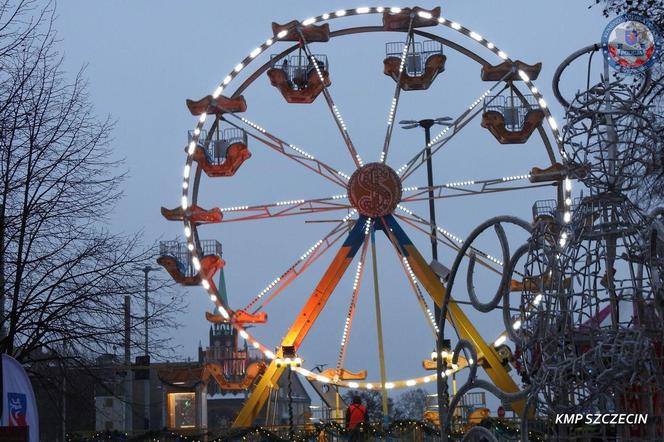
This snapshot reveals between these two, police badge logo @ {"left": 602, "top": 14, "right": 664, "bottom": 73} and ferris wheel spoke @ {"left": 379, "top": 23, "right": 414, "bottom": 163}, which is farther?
ferris wheel spoke @ {"left": 379, "top": 23, "right": 414, "bottom": 163}

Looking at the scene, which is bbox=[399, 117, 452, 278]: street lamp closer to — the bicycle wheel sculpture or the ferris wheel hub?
the ferris wheel hub

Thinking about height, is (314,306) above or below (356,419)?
above

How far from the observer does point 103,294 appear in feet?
51.6

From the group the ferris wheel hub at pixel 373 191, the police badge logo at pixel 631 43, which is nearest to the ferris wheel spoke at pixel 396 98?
the ferris wheel hub at pixel 373 191

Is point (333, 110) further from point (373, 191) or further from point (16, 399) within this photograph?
point (16, 399)

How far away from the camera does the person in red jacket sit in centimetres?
2080

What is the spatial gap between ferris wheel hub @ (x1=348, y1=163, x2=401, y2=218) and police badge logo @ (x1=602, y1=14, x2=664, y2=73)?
16286 mm

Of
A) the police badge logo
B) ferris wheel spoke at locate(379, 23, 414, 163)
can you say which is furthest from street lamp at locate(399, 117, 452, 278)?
the police badge logo

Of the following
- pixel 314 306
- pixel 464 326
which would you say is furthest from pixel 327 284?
pixel 464 326

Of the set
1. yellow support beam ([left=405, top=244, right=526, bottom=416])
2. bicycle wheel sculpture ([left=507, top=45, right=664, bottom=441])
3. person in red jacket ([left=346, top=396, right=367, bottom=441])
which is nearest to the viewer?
bicycle wheel sculpture ([left=507, top=45, right=664, bottom=441])

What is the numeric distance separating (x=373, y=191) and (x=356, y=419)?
9.24m

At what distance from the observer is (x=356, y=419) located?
21.2 meters

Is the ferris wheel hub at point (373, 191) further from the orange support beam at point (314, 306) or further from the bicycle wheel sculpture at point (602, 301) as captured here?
the bicycle wheel sculpture at point (602, 301)

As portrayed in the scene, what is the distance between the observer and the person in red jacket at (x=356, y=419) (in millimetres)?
20797
